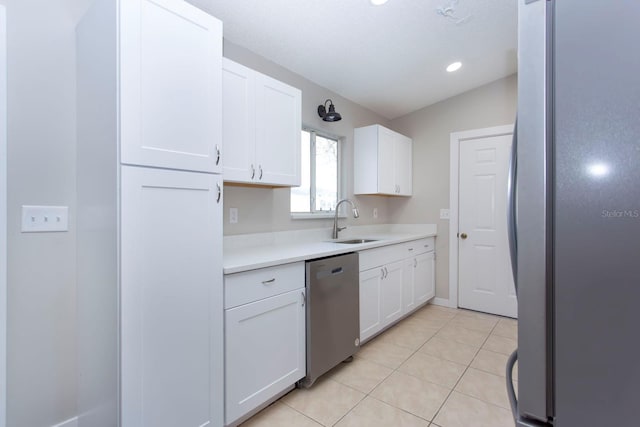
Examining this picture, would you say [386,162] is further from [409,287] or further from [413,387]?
[413,387]

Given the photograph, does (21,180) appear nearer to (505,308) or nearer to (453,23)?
(453,23)

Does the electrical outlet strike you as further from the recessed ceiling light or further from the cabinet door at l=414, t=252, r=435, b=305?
the recessed ceiling light

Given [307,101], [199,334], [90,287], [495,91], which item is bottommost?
[199,334]

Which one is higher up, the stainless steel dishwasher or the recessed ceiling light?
the recessed ceiling light

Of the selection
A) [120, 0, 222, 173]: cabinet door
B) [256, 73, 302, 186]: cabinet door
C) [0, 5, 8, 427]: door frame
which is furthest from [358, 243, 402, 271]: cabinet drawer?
[0, 5, 8, 427]: door frame

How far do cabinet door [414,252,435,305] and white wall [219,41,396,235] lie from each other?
0.80 meters

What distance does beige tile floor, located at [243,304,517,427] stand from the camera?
175 centimetres

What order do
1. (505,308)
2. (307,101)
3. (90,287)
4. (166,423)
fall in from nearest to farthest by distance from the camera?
(166,423)
(90,287)
(307,101)
(505,308)

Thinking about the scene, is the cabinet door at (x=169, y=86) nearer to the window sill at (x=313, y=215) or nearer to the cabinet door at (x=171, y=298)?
the cabinet door at (x=171, y=298)

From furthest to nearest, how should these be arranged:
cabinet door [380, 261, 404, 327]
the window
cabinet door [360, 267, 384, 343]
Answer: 1. the window
2. cabinet door [380, 261, 404, 327]
3. cabinet door [360, 267, 384, 343]

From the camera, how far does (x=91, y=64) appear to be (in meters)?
1.41

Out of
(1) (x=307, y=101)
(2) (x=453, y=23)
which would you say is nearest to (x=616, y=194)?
(2) (x=453, y=23)

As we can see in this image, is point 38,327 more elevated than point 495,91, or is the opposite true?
point 495,91

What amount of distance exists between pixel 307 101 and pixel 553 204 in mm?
2576
